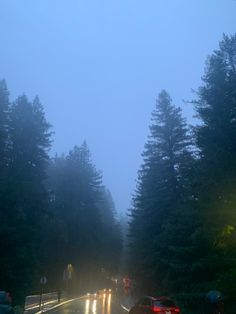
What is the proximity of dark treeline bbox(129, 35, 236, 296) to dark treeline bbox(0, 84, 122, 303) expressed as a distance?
9.92 meters

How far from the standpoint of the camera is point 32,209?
3809 cm

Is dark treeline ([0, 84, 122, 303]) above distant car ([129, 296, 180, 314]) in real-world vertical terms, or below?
above

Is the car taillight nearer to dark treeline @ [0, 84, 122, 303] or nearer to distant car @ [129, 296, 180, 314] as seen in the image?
distant car @ [129, 296, 180, 314]

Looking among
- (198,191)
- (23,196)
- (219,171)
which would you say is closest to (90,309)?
(23,196)

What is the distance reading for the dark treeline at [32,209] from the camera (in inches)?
1334

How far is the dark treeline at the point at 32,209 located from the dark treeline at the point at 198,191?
9924mm

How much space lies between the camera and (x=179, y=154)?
4038cm

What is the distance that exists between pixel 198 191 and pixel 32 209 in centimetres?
1587

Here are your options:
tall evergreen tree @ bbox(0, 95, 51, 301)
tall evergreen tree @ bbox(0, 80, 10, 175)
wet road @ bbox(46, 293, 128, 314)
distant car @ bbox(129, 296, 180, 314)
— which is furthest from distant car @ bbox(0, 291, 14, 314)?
tall evergreen tree @ bbox(0, 80, 10, 175)

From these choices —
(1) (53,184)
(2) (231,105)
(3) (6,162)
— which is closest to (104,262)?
(1) (53,184)

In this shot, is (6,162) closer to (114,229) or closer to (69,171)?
(69,171)

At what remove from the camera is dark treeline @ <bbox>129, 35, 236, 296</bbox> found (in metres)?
25.6

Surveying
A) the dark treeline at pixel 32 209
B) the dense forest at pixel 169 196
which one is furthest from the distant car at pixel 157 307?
the dark treeline at pixel 32 209

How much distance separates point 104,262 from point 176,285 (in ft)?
173
